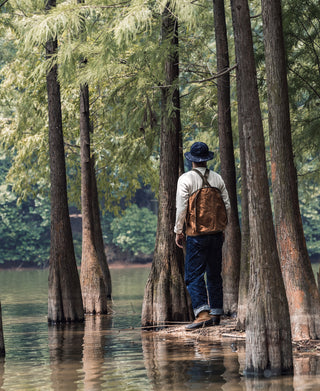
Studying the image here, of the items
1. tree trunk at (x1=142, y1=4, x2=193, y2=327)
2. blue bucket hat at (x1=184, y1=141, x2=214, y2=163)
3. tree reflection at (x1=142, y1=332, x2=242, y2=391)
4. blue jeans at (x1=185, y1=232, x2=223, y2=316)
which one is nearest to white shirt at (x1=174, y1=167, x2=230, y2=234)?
blue bucket hat at (x1=184, y1=141, x2=214, y2=163)

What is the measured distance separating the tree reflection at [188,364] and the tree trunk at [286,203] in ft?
3.23

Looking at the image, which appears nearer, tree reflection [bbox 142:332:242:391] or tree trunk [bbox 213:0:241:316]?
tree reflection [bbox 142:332:242:391]

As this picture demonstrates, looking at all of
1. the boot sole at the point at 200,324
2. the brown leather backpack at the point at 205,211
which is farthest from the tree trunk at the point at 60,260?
the brown leather backpack at the point at 205,211

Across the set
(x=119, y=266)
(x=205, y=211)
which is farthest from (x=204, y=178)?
(x=119, y=266)

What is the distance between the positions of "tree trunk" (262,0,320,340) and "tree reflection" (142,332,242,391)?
0.99 meters

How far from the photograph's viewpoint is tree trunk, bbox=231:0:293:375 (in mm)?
7254

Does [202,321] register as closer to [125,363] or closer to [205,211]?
[205,211]

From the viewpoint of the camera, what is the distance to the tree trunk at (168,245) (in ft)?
38.9

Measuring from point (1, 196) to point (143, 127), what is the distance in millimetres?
42228

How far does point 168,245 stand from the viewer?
39.9 ft

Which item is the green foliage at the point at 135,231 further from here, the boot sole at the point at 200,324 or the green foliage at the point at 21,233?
the boot sole at the point at 200,324

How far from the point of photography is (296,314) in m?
9.28

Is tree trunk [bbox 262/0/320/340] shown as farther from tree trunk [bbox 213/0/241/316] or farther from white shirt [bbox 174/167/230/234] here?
tree trunk [bbox 213/0/241/316]

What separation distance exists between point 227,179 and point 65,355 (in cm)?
518
